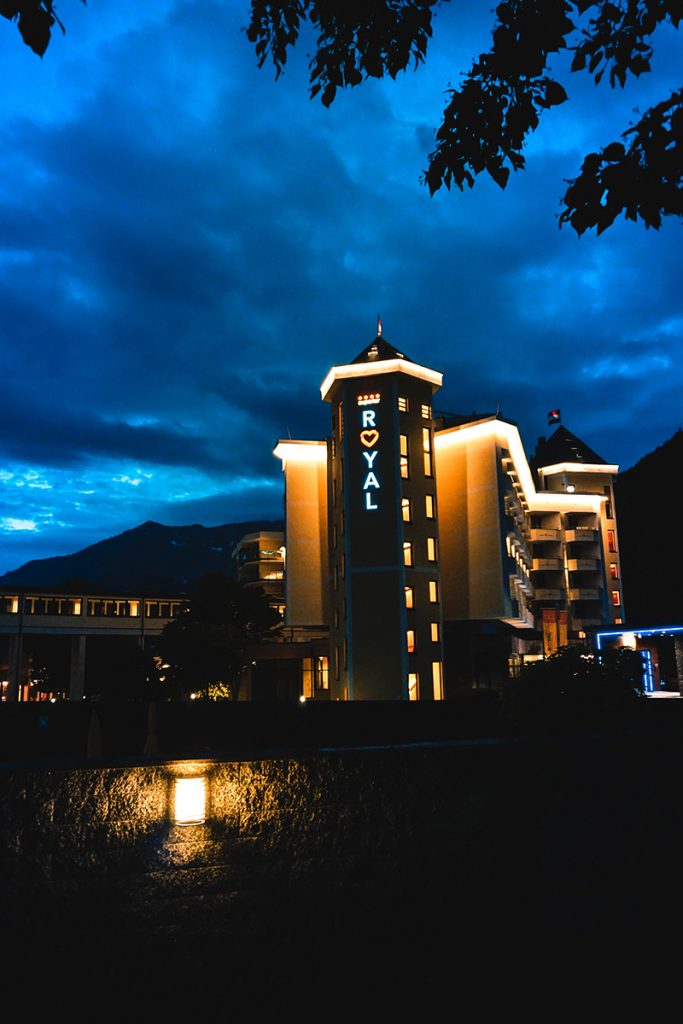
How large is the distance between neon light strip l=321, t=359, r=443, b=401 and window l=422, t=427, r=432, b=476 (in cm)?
369

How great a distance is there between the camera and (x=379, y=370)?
160 ft

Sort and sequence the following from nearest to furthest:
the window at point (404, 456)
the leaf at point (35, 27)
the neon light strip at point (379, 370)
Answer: the leaf at point (35, 27) < the window at point (404, 456) < the neon light strip at point (379, 370)

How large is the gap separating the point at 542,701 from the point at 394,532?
3275 cm

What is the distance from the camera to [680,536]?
82.9 meters

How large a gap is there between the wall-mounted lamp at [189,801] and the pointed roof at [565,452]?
2911 inches

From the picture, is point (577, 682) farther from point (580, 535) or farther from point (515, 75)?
point (580, 535)

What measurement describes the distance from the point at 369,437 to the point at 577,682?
116 ft

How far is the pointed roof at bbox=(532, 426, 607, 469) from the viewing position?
75312 millimetres

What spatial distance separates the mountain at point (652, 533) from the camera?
261 ft

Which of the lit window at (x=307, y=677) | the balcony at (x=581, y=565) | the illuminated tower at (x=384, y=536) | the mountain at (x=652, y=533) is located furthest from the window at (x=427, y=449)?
the mountain at (x=652, y=533)

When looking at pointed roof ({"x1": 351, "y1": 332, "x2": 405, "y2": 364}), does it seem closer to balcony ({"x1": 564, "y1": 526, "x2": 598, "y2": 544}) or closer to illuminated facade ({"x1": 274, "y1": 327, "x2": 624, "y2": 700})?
illuminated facade ({"x1": 274, "y1": 327, "x2": 624, "y2": 700})

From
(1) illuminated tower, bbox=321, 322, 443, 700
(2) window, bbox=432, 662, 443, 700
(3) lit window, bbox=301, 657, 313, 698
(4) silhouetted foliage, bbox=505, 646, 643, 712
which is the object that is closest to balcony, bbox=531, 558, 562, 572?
(1) illuminated tower, bbox=321, 322, 443, 700

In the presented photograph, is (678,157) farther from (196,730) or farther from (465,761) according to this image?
(196,730)

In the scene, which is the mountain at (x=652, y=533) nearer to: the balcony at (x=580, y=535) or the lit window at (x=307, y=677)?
the balcony at (x=580, y=535)
